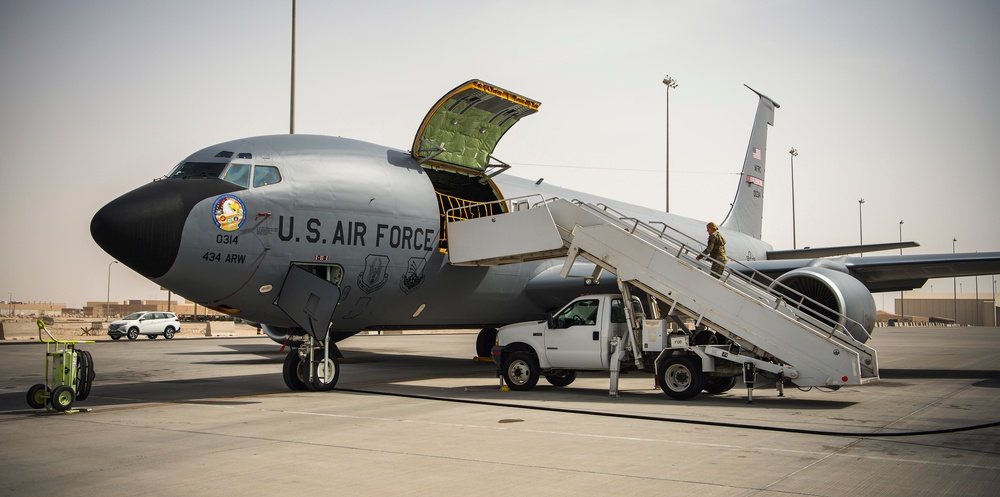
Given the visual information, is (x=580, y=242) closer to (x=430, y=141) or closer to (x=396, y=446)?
(x=430, y=141)

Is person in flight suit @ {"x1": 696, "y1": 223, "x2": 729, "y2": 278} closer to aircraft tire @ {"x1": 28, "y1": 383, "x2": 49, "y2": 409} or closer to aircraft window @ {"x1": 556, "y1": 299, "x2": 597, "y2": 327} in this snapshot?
aircraft window @ {"x1": 556, "y1": 299, "x2": 597, "y2": 327}

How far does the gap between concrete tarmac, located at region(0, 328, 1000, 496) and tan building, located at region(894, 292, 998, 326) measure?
439ft

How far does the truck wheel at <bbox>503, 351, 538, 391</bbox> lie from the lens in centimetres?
1489

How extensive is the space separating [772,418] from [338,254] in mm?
7962

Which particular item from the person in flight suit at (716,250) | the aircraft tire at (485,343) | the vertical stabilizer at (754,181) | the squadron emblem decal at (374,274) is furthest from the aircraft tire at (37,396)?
the vertical stabilizer at (754,181)

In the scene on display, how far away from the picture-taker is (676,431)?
31.9 ft

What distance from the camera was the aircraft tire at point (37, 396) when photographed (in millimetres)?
11547

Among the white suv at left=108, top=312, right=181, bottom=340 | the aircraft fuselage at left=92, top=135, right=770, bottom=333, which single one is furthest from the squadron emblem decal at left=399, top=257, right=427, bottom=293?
the white suv at left=108, top=312, right=181, bottom=340

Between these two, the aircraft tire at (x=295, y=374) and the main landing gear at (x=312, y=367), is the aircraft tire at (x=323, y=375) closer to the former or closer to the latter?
the main landing gear at (x=312, y=367)

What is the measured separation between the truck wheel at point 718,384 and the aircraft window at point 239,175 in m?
8.84

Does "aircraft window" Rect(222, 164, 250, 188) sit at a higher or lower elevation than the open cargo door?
lower

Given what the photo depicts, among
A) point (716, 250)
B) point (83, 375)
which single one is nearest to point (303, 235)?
point (83, 375)

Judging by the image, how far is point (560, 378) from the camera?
52.3 feet

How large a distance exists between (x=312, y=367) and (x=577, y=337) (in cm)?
485
